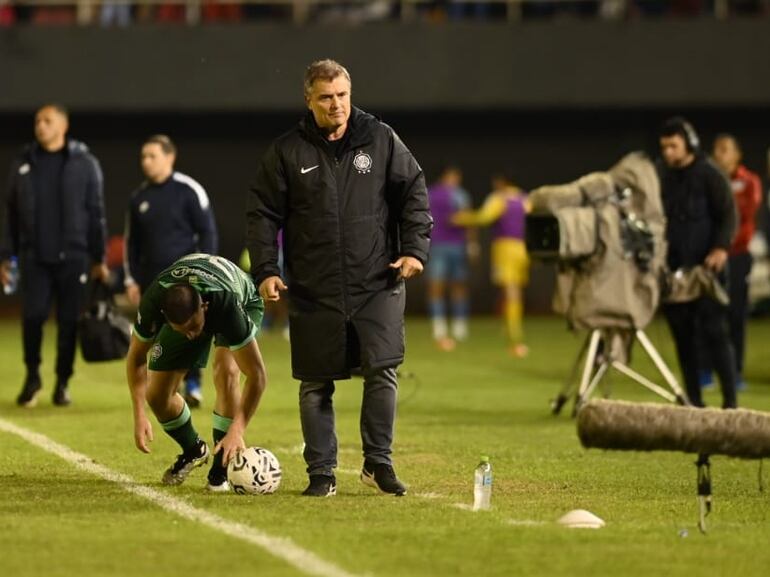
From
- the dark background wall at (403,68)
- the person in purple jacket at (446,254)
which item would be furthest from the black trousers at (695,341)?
the dark background wall at (403,68)

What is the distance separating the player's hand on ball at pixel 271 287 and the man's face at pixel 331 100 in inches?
33.1

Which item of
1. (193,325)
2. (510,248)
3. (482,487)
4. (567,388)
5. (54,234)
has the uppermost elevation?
(54,234)

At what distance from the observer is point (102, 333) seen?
1454 cm

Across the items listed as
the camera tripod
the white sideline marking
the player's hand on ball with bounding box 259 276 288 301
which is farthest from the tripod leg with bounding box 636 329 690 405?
the player's hand on ball with bounding box 259 276 288 301

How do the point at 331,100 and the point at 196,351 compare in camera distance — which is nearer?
the point at 331,100

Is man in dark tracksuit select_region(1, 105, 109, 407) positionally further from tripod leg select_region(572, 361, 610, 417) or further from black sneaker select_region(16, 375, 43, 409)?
tripod leg select_region(572, 361, 610, 417)

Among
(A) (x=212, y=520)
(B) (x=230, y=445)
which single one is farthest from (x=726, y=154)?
(A) (x=212, y=520)

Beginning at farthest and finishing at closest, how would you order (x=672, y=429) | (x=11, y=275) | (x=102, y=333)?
1. (x=11, y=275)
2. (x=102, y=333)
3. (x=672, y=429)

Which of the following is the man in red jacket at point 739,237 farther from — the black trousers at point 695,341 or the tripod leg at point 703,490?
the tripod leg at point 703,490

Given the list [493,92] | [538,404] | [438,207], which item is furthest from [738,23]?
[538,404]

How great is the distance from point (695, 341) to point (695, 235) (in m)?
0.78

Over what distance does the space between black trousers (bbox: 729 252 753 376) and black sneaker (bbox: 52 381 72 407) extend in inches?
232

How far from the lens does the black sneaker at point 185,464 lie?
32.8 ft

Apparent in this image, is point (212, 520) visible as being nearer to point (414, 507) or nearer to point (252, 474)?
point (252, 474)
